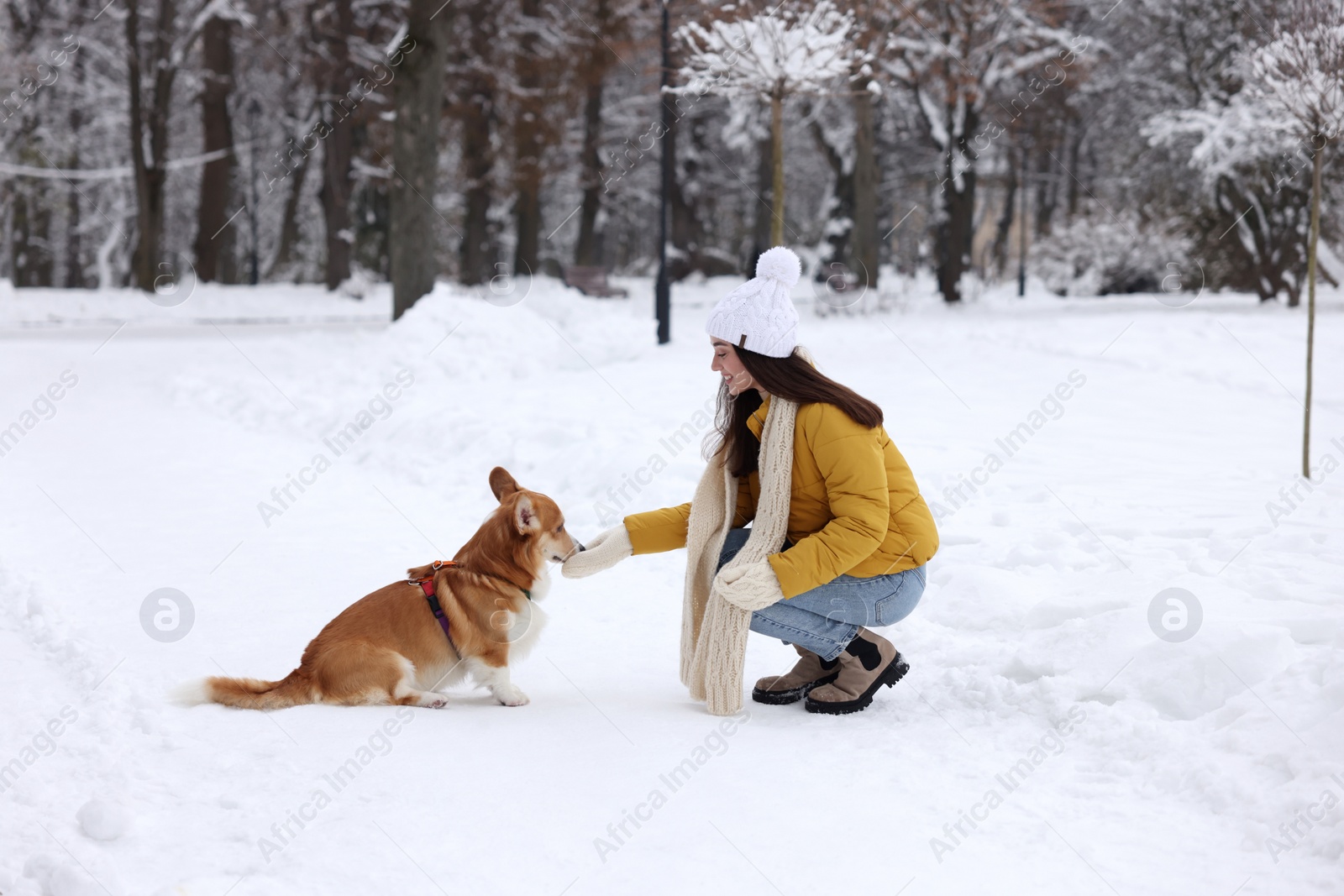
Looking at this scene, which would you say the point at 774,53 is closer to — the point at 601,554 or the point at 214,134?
the point at 601,554

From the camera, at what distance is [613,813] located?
3438 mm

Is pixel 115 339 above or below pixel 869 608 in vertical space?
below

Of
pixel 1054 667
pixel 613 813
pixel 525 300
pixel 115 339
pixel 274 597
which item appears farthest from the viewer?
pixel 115 339

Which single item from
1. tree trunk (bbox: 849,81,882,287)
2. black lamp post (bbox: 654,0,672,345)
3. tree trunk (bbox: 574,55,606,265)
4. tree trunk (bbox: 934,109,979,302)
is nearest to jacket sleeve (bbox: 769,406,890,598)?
black lamp post (bbox: 654,0,672,345)

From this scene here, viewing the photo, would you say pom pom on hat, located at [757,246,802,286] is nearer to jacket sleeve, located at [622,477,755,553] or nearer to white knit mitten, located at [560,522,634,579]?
jacket sleeve, located at [622,477,755,553]

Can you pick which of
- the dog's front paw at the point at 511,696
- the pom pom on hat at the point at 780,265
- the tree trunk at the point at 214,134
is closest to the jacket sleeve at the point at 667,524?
the dog's front paw at the point at 511,696

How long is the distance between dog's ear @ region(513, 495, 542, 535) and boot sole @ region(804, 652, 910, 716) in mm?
1271

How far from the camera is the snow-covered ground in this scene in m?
3.11

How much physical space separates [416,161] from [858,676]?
15146 millimetres

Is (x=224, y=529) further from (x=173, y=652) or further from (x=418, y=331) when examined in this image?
(x=418, y=331)

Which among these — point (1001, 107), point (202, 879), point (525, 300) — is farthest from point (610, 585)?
point (1001, 107)

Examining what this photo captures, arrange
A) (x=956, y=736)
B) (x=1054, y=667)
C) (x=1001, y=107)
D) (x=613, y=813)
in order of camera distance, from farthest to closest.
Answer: (x=1001, y=107) < (x=1054, y=667) < (x=956, y=736) < (x=613, y=813)

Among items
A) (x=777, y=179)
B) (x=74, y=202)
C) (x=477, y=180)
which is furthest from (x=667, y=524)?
(x=74, y=202)

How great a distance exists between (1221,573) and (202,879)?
14.8 feet
